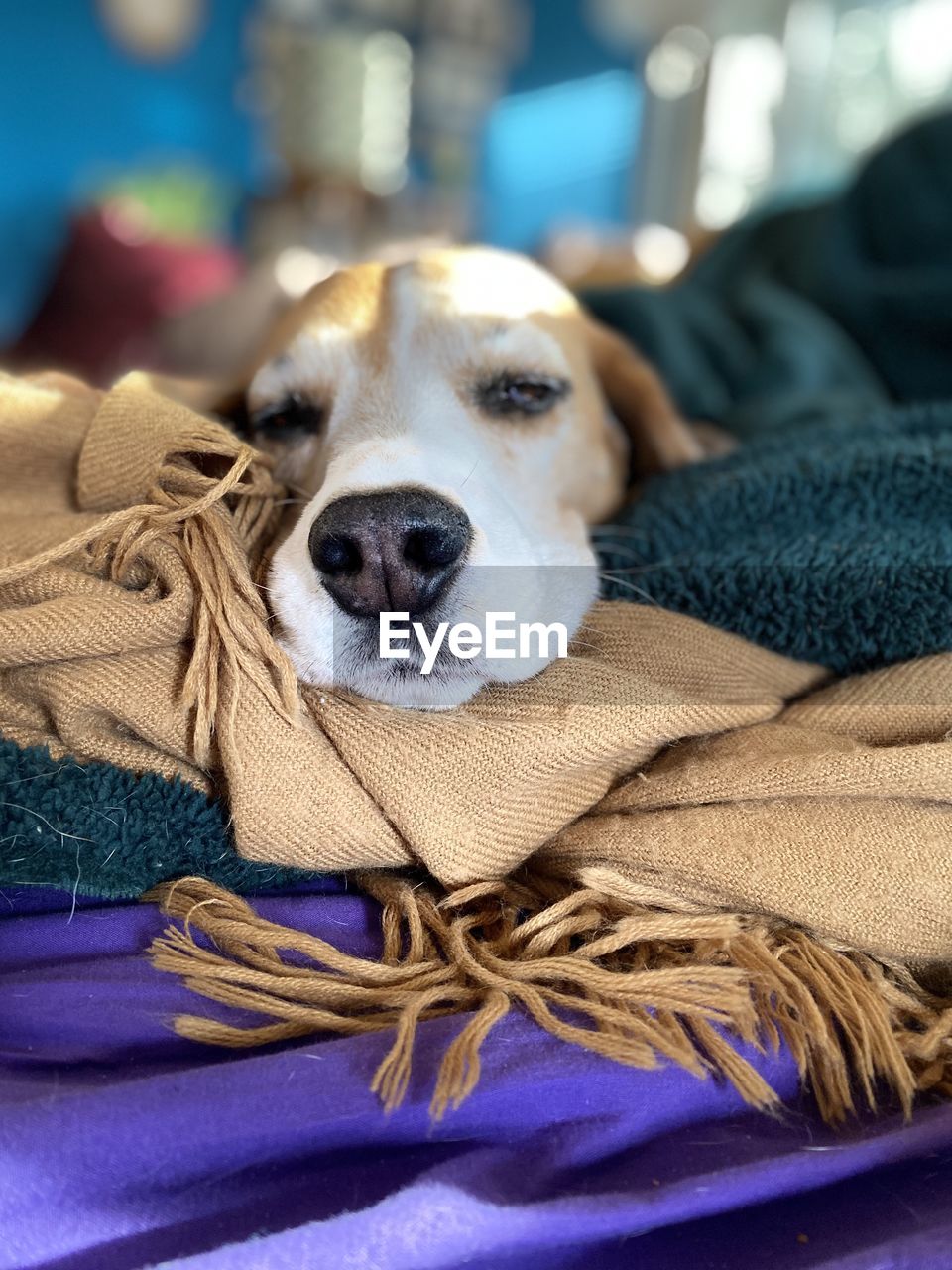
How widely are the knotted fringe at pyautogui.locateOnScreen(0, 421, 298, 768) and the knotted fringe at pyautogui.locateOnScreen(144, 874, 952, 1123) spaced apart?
0.53ft

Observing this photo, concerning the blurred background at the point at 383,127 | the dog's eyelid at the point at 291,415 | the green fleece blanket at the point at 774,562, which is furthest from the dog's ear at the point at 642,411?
the blurred background at the point at 383,127

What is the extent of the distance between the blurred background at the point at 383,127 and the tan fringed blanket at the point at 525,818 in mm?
2493

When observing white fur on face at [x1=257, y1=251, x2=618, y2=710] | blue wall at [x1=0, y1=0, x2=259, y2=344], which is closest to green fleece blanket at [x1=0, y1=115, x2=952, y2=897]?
white fur on face at [x1=257, y1=251, x2=618, y2=710]

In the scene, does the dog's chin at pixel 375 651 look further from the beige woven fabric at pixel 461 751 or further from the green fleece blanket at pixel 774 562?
the green fleece blanket at pixel 774 562

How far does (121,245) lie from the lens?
3.63m

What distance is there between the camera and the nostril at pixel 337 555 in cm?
75

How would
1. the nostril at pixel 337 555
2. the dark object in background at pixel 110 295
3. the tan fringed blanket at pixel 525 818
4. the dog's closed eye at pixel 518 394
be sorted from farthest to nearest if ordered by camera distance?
the dark object in background at pixel 110 295
the dog's closed eye at pixel 518 394
the nostril at pixel 337 555
the tan fringed blanket at pixel 525 818

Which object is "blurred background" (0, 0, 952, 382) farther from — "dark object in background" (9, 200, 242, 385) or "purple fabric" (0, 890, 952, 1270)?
"purple fabric" (0, 890, 952, 1270)

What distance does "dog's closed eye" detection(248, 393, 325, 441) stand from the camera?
1.16 meters

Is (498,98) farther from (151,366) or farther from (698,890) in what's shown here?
(698,890)

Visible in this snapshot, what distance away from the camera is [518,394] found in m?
1.18

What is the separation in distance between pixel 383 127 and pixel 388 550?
4.31 meters

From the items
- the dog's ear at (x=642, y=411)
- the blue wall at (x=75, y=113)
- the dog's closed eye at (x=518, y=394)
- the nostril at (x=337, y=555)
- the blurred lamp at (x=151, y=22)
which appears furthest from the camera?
the blue wall at (x=75, y=113)

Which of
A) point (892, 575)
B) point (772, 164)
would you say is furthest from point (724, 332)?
point (772, 164)
